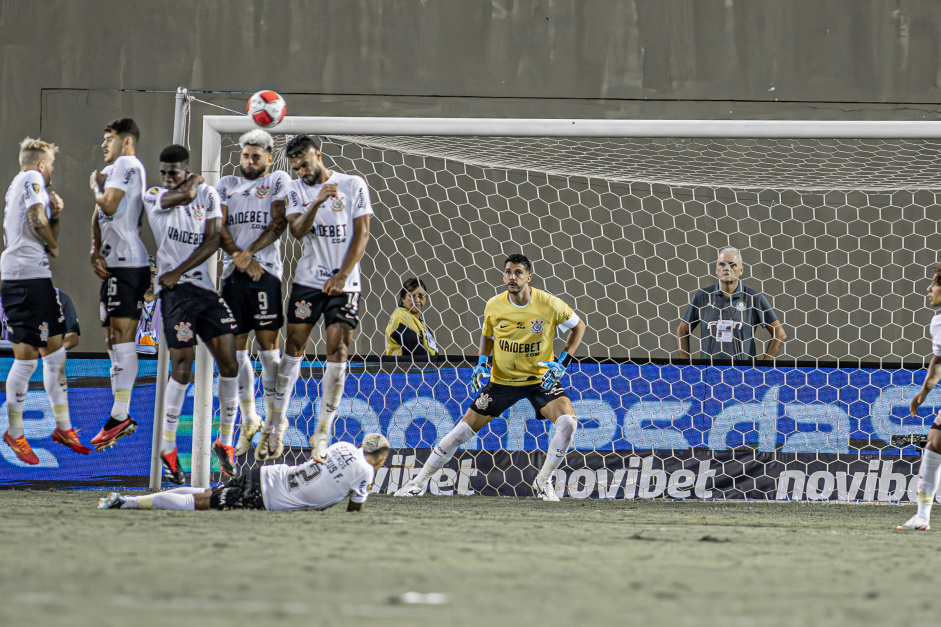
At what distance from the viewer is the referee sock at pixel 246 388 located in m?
7.43

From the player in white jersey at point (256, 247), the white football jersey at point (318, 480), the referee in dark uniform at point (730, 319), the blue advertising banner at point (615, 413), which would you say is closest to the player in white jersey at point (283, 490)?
the white football jersey at point (318, 480)

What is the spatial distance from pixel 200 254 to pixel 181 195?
0.43m

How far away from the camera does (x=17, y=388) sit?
751 centimetres

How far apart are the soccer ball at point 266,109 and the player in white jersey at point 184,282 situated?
0.63 m

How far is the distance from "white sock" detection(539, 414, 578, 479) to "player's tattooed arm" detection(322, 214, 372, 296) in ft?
7.13

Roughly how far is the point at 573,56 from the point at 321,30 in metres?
2.99

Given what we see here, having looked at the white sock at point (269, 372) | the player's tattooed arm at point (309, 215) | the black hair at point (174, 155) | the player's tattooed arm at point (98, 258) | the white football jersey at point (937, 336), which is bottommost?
the white sock at point (269, 372)

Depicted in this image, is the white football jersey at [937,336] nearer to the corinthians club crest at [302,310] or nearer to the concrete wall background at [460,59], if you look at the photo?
the corinthians club crest at [302,310]

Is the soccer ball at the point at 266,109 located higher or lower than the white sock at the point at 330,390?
higher

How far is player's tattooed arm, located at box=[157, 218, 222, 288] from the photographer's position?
699cm

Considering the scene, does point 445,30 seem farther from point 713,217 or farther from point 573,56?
point 713,217

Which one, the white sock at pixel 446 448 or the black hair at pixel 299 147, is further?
the white sock at pixel 446 448

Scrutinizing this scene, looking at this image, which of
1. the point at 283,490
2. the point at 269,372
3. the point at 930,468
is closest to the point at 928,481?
the point at 930,468

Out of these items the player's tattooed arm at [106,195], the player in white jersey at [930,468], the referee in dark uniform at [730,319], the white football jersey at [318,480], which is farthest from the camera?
the referee in dark uniform at [730,319]
